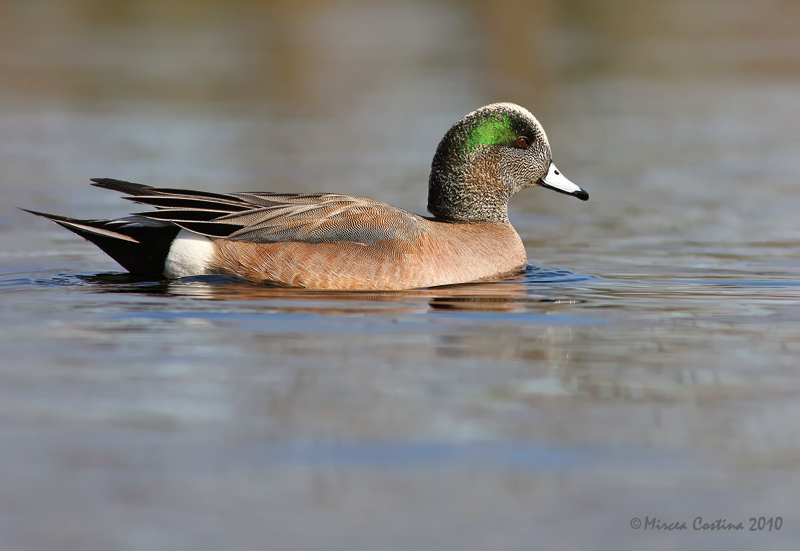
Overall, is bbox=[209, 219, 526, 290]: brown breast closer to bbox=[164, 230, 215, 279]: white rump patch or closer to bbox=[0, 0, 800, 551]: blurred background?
bbox=[164, 230, 215, 279]: white rump patch

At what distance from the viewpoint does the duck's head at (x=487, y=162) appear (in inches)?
295

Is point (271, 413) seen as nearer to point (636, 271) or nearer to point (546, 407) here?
point (546, 407)

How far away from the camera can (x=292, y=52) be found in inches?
784

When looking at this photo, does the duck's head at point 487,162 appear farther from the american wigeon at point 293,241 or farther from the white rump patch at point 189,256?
the white rump patch at point 189,256

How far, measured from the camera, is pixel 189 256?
268 inches

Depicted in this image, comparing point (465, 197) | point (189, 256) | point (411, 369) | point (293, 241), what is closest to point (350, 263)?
point (293, 241)

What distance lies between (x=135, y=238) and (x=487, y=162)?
7.39 ft

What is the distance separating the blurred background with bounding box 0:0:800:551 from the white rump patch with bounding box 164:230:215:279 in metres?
0.24

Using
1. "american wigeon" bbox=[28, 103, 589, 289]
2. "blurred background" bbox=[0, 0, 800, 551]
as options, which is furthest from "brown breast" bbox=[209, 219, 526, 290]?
"blurred background" bbox=[0, 0, 800, 551]

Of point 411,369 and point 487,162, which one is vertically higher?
point 487,162

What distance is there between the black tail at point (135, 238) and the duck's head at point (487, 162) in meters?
1.75

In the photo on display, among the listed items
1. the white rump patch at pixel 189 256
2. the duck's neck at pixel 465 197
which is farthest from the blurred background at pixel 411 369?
the duck's neck at pixel 465 197

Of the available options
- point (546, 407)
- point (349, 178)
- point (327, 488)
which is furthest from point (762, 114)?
point (327, 488)

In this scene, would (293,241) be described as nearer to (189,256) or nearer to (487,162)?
(189,256)
